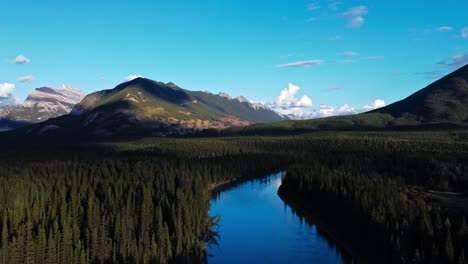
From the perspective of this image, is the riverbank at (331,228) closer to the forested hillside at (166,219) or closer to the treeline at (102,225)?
the forested hillside at (166,219)

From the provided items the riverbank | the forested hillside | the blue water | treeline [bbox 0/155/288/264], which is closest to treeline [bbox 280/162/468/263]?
the forested hillside

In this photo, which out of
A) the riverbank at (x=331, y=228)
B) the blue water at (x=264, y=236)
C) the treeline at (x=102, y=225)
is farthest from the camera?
the blue water at (x=264, y=236)

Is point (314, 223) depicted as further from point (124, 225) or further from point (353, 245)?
point (124, 225)

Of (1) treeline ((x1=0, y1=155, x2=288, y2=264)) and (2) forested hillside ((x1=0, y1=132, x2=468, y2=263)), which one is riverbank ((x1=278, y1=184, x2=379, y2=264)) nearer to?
(2) forested hillside ((x1=0, y1=132, x2=468, y2=263))

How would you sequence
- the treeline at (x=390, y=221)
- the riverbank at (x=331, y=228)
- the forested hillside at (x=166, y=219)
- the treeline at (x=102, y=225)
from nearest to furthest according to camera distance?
the treeline at (x=390, y=221) < the forested hillside at (x=166, y=219) < the treeline at (x=102, y=225) < the riverbank at (x=331, y=228)

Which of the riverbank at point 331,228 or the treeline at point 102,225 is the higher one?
the treeline at point 102,225

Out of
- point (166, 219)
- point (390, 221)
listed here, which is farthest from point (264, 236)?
point (390, 221)

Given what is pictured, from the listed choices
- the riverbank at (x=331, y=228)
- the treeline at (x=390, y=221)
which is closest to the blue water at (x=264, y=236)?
the riverbank at (x=331, y=228)

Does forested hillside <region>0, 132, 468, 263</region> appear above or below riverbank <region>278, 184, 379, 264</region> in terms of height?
above

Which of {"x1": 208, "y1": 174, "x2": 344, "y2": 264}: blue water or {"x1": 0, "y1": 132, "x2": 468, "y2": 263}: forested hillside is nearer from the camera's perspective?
{"x1": 0, "y1": 132, "x2": 468, "y2": 263}: forested hillside

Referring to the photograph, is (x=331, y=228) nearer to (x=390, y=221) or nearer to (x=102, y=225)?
(x=390, y=221)
